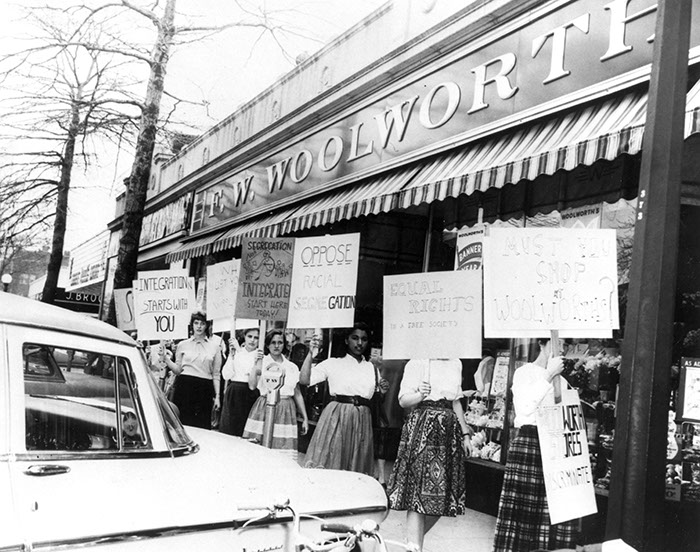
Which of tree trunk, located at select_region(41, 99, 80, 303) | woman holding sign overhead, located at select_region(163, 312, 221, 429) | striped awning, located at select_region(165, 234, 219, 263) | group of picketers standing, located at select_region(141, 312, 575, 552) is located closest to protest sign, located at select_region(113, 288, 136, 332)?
woman holding sign overhead, located at select_region(163, 312, 221, 429)

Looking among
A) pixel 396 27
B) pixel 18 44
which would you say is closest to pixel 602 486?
pixel 396 27

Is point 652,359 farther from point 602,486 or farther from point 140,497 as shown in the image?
point 602,486

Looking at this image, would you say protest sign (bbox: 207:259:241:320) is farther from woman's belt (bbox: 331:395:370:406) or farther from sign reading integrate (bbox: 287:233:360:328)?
woman's belt (bbox: 331:395:370:406)

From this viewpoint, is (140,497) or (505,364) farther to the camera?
(505,364)

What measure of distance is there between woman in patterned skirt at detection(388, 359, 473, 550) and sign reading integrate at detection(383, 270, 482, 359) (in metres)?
0.18

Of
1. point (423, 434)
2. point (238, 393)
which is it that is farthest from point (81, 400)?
point (238, 393)

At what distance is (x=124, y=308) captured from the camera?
9.96 meters

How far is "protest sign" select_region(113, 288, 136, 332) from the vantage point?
994 cm

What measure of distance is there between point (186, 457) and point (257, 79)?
10740mm

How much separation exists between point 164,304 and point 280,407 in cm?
185

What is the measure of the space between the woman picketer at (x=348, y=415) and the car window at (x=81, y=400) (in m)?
3.37

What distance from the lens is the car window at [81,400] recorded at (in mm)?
2498

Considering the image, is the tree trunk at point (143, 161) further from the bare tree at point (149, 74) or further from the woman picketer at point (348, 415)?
the woman picketer at point (348, 415)

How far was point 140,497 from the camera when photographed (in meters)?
2.50
